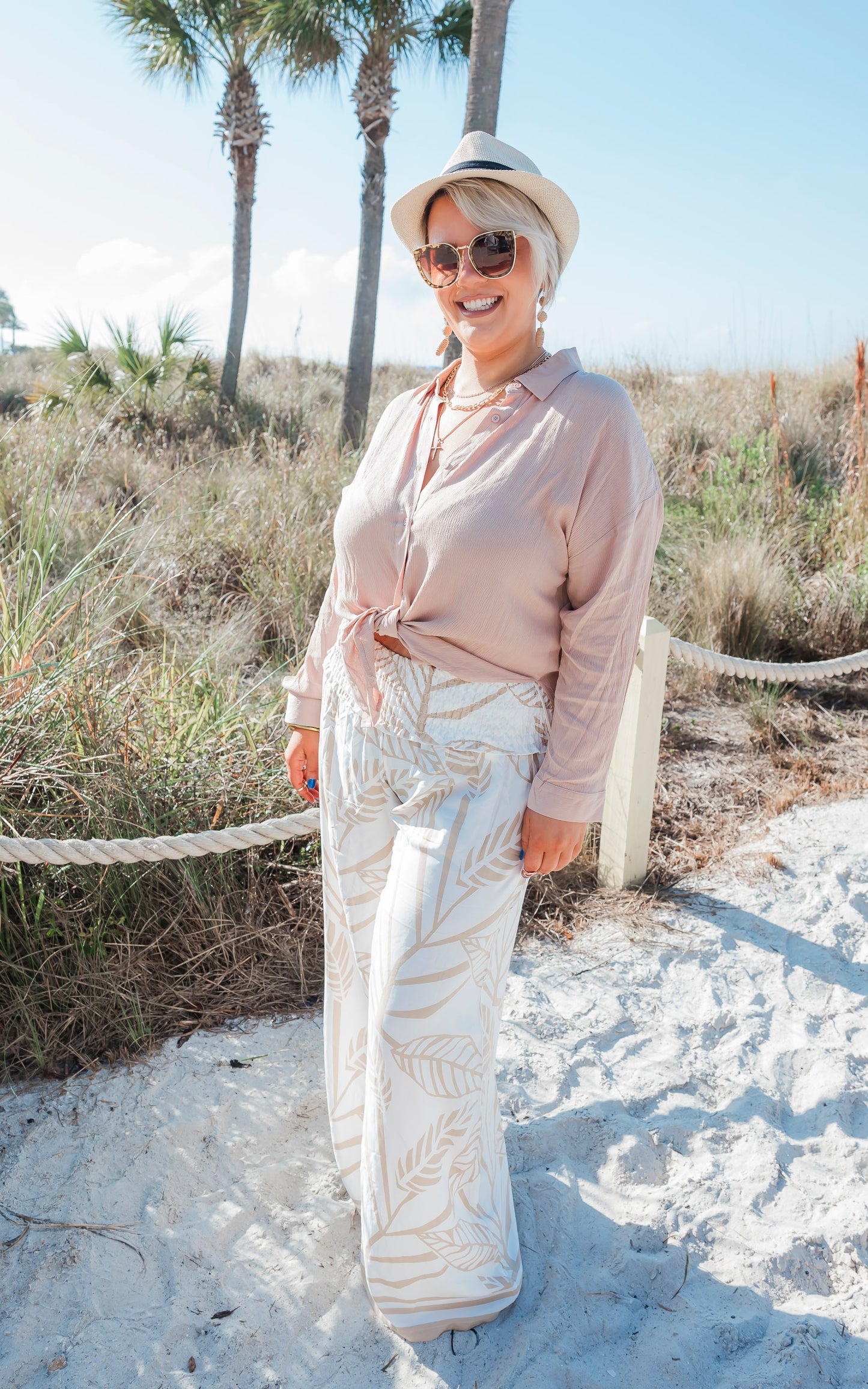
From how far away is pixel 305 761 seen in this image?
1979mm

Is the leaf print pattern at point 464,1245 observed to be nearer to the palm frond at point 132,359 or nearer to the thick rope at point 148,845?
the thick rope at point 148,845

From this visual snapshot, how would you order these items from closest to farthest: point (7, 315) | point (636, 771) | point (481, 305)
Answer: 1. point (481, 305)
2. point (636, 771)
3. point (7, 315)

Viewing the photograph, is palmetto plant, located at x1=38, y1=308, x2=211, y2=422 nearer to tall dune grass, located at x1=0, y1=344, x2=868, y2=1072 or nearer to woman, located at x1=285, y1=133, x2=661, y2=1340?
tall dune grass, located at x1=0, y1=344, x2=868, y2=1072

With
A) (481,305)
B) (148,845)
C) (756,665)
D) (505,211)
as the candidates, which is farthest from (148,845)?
(756,665)

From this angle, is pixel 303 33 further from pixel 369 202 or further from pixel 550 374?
pixel 550 374

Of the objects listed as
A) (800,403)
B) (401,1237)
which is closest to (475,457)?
(401,1237)

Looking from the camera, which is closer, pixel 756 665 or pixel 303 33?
pixel 756 665

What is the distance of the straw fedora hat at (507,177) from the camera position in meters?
1.45

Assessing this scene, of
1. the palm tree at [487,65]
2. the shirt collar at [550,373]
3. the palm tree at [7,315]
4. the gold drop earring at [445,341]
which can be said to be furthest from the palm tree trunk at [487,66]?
the palm tree at [7,315]

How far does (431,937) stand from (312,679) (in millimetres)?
667

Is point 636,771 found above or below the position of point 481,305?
below

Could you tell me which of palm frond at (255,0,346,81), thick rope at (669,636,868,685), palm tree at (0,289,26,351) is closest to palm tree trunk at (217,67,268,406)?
palm frond at (255,0,346,81)

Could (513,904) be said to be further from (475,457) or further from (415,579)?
(475,457)

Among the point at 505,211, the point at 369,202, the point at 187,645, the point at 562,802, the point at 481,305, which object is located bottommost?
the point at 187,645
